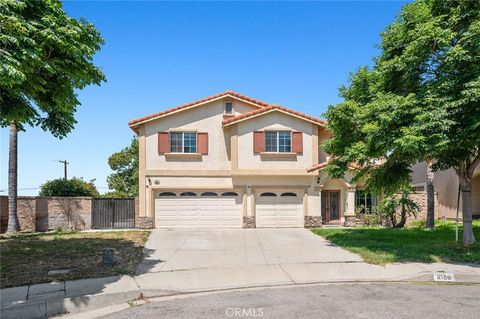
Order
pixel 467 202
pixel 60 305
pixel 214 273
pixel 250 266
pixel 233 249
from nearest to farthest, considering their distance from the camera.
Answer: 1. pixel 60 305
2. pixel 214 273
3. pixel 250 266
4. pixel 467 202
5. pixel 233 249

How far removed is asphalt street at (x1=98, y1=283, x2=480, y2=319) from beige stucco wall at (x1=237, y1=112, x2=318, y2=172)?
11087mm

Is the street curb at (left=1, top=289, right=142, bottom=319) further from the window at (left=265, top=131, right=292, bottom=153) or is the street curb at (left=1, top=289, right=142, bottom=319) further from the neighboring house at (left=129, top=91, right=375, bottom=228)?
the window at (left=265, top=131, right=292, bottom=153)

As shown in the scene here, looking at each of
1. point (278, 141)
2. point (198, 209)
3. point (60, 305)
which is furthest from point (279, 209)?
point (60, 305)

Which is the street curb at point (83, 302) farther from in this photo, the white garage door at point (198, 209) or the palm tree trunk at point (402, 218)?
the white garage door at point (198, 209)

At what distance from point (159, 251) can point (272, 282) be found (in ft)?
16.9

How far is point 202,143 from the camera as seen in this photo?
62.1ft

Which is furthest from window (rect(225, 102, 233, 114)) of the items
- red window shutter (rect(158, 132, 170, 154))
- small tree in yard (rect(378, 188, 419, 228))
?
small tree in yard (rect(378, 188, 419, 228))

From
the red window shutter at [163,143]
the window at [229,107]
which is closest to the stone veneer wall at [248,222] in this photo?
the red window shutter at [163,143]

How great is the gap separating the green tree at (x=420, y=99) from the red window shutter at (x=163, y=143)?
9.28 meters

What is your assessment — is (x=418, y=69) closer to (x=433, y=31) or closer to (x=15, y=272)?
(x=433, y=31)

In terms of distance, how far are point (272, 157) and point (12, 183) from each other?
41.5 feet

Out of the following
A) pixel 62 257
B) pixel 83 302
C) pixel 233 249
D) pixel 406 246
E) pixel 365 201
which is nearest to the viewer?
pixel 83 302

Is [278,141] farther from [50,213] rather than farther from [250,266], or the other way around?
[50,213]

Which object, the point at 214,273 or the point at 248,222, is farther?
the point at 248,222
